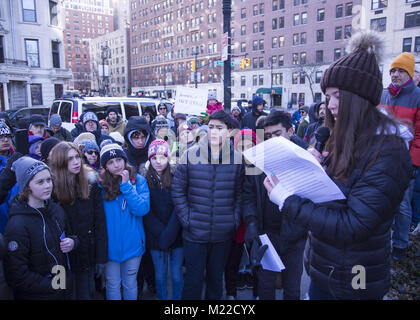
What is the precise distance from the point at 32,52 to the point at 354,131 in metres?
38.2

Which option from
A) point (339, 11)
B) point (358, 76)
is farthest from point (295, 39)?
point (358, 76)

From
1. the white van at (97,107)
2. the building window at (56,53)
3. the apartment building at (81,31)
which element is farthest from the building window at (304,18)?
the apartment building at (81,31)

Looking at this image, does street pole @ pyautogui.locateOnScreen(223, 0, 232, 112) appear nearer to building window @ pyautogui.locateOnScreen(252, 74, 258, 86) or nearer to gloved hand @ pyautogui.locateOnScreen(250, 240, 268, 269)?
gloved hand @ pyautogui.locateOnScreen(250, 240, 268, 269)

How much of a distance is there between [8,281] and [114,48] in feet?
331

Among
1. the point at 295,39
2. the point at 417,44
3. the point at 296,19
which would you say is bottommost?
the point at 417,44

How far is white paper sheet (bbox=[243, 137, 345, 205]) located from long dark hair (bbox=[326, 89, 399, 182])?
14cm

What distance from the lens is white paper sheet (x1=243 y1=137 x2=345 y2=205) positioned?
159 centimetres

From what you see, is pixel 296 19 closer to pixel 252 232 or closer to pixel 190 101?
pixel 190 101

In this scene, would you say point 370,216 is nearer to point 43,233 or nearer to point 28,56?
point 43,233

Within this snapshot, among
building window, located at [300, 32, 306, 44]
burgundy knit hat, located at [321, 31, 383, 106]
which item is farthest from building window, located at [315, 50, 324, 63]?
burgundy knit hat, located at [321, 31, 383, 106]

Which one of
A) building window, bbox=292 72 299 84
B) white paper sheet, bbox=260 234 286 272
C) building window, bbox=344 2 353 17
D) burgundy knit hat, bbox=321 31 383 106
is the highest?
building window, bbox=344 2 353 17

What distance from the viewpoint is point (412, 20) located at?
3631 centimetres

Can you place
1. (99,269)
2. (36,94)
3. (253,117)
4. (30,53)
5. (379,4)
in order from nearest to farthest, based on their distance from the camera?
(99,269) < (253,117) < (30,53) < (36,94) < (379,4)

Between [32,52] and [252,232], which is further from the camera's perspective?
[32,52]
